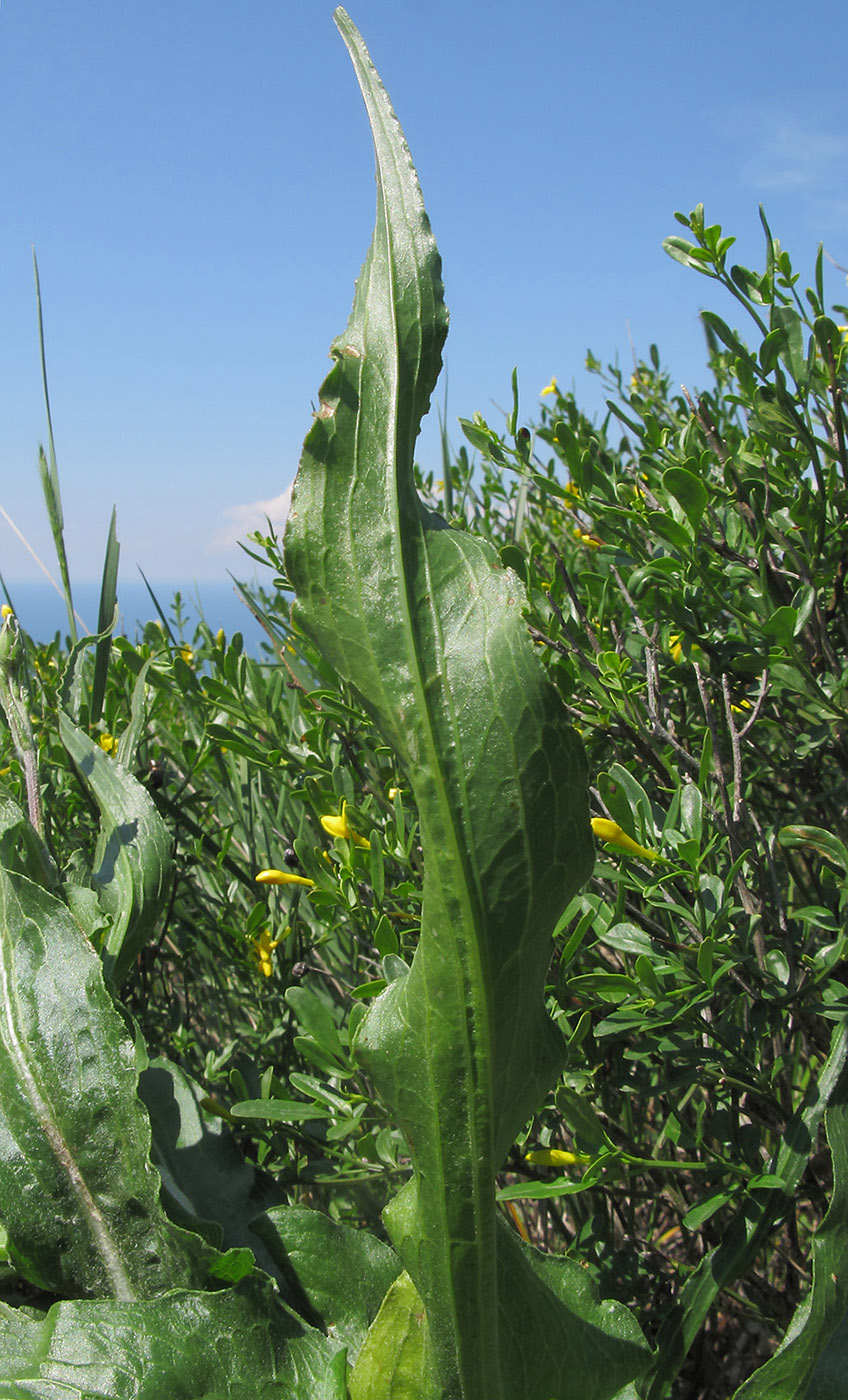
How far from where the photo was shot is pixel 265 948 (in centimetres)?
164

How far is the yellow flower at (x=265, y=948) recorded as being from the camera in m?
1.63

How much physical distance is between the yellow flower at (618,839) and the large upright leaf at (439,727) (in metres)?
0.24

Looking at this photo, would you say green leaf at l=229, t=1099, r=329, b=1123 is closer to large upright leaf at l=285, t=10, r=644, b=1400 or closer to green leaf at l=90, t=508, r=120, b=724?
large upright leaf at l=285, t=10, r=644, b=1400

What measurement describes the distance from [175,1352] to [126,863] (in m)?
0.56

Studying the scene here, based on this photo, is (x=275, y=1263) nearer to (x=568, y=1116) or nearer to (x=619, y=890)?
(x=568, y=1116)

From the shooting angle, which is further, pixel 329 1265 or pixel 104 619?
pixel 104 619

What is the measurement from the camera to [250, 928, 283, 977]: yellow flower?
1632 mm

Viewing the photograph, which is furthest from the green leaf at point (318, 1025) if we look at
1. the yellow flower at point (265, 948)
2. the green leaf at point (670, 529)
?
the green leaf at point (670, 529)

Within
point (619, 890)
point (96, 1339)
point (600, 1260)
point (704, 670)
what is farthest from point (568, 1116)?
point (704, 670)

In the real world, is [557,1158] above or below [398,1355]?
above

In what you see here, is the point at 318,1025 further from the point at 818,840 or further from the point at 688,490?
the point at 688,490

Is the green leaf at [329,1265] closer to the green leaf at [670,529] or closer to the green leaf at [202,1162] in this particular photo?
the green leaf at [202,1162]

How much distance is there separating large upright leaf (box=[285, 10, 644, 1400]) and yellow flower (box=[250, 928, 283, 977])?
808 millimetres

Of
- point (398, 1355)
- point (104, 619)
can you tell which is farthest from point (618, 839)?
point (104, 619)
